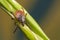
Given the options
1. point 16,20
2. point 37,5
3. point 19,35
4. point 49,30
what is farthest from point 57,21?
point 16,20

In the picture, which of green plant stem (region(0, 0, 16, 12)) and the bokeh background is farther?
the bokeh background

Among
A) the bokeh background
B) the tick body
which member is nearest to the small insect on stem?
the tick body

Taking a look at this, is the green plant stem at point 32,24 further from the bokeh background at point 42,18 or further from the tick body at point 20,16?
the bokeh background at point 42,18

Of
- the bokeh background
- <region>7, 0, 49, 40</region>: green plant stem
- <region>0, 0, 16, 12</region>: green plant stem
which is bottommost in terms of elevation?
<region>0, 0, 16, 12</region>: green plant stem

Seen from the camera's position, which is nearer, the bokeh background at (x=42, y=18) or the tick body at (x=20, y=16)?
the tick body at (x=20, y=16)

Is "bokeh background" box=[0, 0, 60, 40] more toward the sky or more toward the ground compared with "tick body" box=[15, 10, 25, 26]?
more toward the sky

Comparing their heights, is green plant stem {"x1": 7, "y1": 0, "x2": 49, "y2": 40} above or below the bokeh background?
below

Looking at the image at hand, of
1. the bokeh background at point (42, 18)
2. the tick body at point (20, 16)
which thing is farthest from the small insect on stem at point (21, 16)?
the bokeh background at point (42, 18)

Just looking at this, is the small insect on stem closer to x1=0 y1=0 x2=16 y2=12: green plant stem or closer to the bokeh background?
x1=0 y1=0 x2=16 y2=12: green plant stem

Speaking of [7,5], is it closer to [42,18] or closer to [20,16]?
[20,16]
